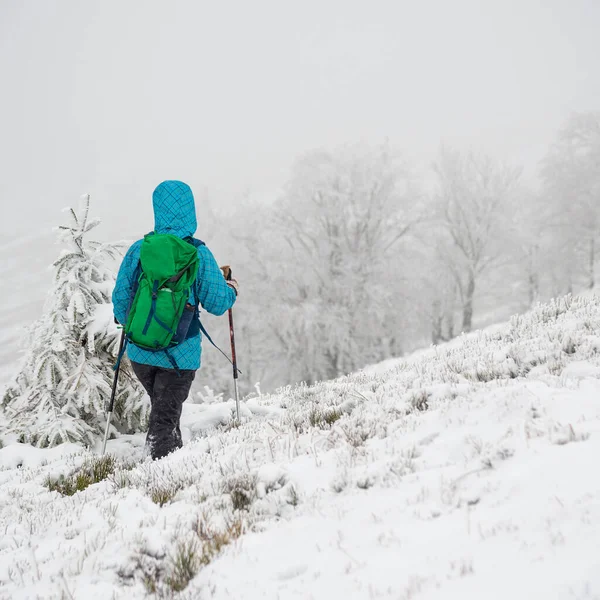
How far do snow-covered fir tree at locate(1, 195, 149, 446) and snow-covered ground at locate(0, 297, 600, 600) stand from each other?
1.49m

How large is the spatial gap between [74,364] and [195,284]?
2537 millimetres

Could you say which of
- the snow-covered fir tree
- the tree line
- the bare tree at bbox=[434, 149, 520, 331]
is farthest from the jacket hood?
the bare tree at bbox=[434, 149, 520, 331]

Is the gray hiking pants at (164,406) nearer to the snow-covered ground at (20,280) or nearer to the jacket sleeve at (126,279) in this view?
the jacket sleeve at (126,279)

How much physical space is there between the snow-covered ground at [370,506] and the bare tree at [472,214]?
79.0ft

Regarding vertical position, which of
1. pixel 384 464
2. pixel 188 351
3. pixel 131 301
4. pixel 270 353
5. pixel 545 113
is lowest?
pixel 270 353

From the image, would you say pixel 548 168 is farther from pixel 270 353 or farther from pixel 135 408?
pixel 135 408

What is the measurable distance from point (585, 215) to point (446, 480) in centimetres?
2890

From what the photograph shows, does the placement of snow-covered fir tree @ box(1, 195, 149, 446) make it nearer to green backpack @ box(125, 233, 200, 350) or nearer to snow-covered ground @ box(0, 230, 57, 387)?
green backpack @ box(125, 233, 200, 350)

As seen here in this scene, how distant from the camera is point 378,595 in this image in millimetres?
1871

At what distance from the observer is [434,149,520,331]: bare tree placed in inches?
1064

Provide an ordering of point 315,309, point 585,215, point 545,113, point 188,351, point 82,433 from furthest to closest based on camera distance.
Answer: point 545,113, point 585,215, point 315,309, point 82,433, point 188,351

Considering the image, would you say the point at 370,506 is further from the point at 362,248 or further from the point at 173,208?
the point at 362,248

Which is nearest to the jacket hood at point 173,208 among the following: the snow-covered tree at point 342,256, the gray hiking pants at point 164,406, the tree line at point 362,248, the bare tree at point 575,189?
the gray hiking pants at point 164,406

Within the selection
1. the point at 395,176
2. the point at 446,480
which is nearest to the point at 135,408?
the point at 446,480
